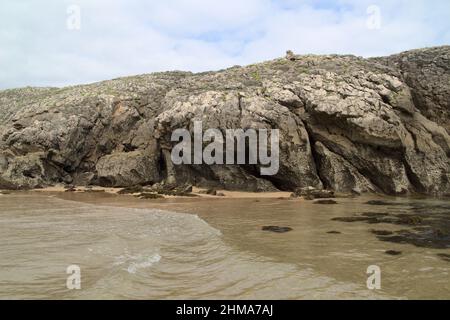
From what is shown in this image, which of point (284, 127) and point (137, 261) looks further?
point (284, 127)

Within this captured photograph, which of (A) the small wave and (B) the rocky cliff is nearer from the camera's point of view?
(A) the small wave

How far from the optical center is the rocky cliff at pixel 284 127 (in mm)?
24766

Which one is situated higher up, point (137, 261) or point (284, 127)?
point (284, 127)

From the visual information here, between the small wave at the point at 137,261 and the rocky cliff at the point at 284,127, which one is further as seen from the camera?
the rocky cliff at the point at 284,127

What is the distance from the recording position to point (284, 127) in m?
25.7

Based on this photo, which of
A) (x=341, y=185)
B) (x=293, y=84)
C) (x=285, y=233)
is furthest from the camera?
(x=293, y=84)

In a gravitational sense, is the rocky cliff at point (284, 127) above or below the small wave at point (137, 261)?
above

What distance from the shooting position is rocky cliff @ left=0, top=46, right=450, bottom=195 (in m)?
24.8

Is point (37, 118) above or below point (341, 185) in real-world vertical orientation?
above

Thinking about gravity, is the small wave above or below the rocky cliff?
below

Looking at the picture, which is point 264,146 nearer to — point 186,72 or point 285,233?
point 285,233
